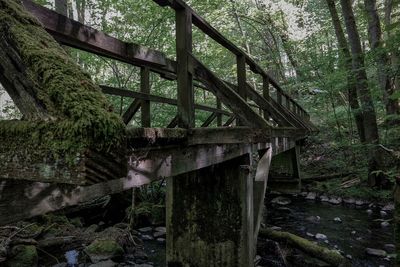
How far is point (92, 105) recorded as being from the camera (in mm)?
1165

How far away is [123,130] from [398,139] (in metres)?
11.6

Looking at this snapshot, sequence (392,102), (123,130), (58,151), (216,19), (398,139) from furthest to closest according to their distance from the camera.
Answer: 1. (216,19)
2. (398,139)
3. (392,102)
4. (123,130)
5. (58,151)

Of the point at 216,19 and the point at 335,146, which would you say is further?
→ the point at 216,19

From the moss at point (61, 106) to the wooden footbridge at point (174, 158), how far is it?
0.02 metres

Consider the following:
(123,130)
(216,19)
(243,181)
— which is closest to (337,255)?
(243,181)

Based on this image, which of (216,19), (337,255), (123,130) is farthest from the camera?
(216,19)

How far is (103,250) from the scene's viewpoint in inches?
247

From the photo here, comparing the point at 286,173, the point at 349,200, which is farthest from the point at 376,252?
the point at 286,173

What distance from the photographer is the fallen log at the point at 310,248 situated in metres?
5.66

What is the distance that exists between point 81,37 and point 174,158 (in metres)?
1.31

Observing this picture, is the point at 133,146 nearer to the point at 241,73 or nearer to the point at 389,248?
the point at 241,73

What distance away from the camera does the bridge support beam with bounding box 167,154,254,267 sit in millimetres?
4730

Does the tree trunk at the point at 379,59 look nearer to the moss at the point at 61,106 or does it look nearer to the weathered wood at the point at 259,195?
the weathered wood at the point at 259,195

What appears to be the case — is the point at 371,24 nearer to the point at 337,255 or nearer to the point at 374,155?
the point at 374,155
